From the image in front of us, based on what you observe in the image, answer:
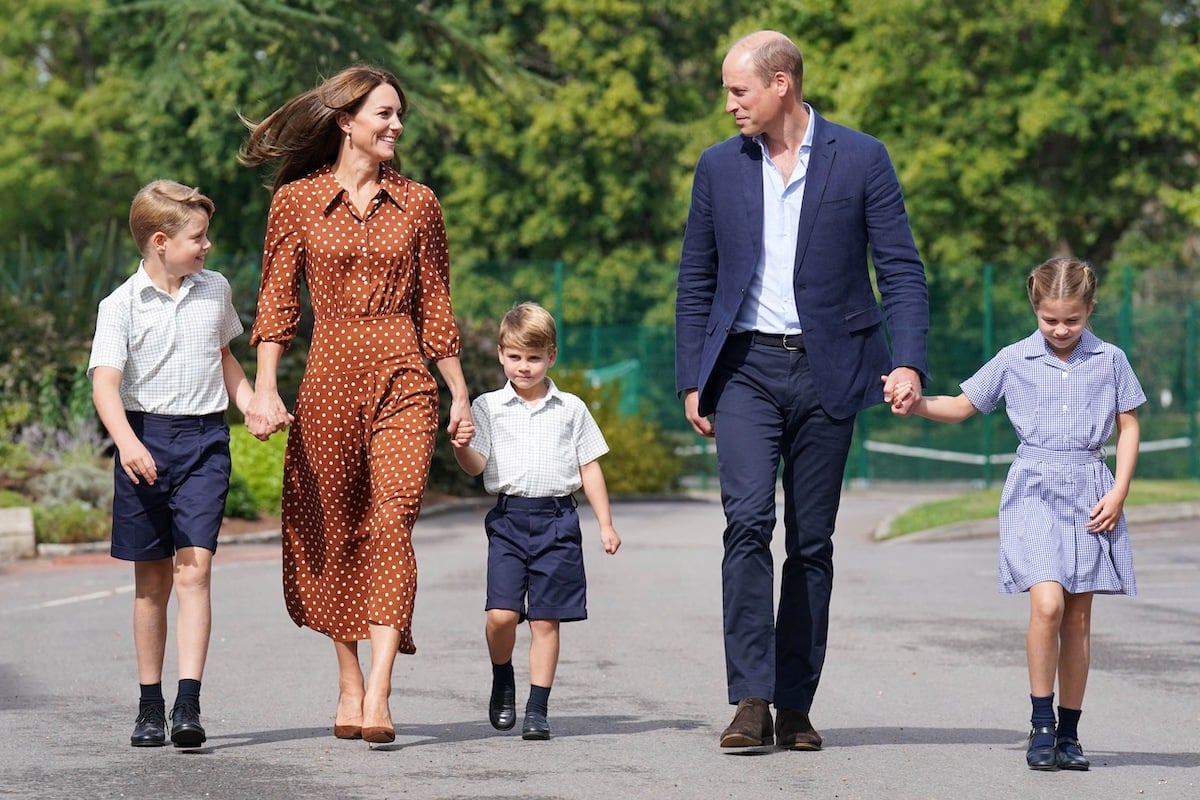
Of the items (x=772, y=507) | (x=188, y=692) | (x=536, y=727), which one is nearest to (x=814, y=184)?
(x=772, y=507)

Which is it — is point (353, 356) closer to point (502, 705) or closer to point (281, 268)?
point (281, 268)

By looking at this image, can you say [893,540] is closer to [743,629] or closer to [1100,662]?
[1100,662]

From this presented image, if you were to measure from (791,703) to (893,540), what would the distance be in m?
11.9

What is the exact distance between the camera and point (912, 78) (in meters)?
34.2

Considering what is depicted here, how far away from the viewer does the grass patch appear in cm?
1864

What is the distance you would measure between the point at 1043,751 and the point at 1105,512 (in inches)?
28.5

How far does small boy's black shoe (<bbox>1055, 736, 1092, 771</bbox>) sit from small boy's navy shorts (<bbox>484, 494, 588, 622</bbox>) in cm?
155

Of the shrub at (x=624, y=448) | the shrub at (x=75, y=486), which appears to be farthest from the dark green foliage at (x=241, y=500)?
the shrub at (x=624, y=448)

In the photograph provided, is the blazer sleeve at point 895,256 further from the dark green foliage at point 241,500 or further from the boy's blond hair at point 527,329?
the dark green foliage at point 241,500

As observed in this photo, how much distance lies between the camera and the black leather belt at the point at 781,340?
6348mm

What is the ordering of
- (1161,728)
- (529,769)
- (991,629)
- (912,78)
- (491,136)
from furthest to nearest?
(491,136)
(912,78)
(991,629)
(1161,728)
(529,769)

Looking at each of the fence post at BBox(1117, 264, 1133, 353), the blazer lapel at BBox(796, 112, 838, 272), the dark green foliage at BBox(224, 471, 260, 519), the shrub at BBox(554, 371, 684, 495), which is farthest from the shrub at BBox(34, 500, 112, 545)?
the fence post at BBox(1117, 264, 1133, 353)

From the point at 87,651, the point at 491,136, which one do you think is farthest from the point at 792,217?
the point at 491,136

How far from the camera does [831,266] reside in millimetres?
6320
